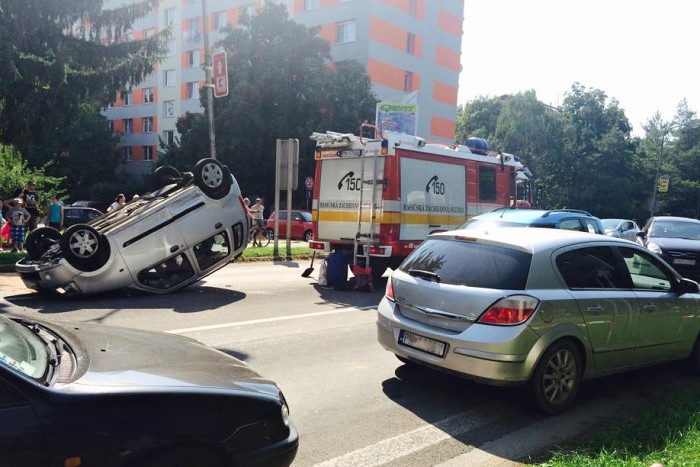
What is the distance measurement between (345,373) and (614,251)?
285cm

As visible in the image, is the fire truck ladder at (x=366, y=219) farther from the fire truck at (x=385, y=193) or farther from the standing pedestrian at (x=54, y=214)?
the standing pedestrian at (x=54, y=214)

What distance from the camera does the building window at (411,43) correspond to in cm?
4072

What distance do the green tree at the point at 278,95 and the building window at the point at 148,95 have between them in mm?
20294

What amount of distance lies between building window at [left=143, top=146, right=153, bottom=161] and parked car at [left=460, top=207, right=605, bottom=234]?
48259 millimetres

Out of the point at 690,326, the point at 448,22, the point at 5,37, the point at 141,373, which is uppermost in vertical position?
the point at 448,22

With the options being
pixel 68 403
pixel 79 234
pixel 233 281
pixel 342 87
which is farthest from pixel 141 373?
pixel 342 87

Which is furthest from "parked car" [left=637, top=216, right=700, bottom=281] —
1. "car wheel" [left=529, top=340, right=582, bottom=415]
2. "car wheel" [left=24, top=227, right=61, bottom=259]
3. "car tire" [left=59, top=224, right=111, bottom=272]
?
"car wheel" [left=24, top=227, right=61, bottom=259]

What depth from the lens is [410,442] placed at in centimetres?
405

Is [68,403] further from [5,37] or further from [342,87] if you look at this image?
[342,87]

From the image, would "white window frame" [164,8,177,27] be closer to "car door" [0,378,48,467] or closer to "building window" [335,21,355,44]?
"building window" [335,21,355,44]

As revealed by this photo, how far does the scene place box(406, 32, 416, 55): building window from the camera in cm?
4072

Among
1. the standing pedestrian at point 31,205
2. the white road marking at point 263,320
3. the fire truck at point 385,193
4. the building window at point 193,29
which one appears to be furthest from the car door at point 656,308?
the building window at point 193,29

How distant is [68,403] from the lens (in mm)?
2232

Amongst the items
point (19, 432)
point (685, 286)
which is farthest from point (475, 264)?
point (19, 432)
